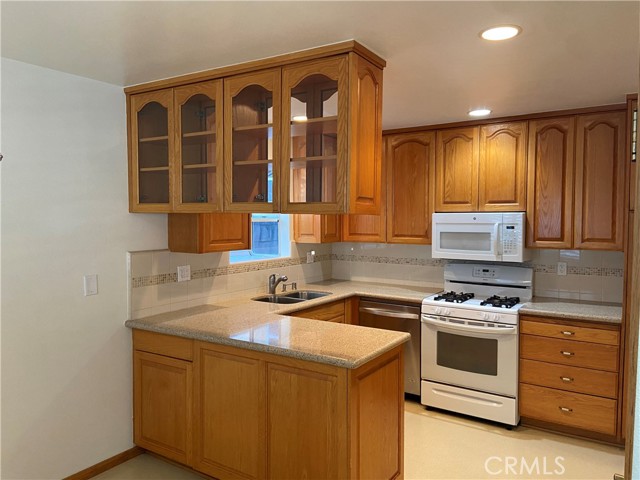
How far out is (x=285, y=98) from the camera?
8.20 feet

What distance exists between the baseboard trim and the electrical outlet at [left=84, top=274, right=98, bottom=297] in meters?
1.04

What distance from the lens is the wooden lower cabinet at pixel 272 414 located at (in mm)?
2311

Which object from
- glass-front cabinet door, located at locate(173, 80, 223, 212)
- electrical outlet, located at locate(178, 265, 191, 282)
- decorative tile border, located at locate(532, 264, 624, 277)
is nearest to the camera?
glass-front cabinet door, located at locate(173, 80, 223, 212)

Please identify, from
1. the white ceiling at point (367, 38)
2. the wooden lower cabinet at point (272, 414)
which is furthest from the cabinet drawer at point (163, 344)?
the white ceiling at point (367, 38)

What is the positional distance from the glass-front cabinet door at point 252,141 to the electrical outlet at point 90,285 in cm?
94

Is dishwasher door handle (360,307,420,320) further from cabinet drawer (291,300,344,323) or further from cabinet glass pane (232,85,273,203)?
cabinet glass pane (232,85,273,203)

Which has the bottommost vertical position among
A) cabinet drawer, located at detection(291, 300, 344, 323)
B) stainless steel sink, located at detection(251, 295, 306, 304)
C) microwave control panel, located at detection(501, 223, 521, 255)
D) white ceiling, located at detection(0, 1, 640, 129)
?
cabinet drawer, located at detection(291, 300, 344, 323)

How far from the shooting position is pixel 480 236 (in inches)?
154

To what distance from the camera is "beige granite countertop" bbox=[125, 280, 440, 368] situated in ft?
7.77

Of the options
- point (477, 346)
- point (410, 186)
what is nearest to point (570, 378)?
point (477, 346)

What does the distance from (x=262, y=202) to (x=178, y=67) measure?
869 mm

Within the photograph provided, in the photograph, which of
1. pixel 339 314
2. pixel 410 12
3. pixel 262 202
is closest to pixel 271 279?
pixel 339 314

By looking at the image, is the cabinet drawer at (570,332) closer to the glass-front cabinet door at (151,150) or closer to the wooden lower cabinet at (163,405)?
the wooden lower cabinet at (163,405)

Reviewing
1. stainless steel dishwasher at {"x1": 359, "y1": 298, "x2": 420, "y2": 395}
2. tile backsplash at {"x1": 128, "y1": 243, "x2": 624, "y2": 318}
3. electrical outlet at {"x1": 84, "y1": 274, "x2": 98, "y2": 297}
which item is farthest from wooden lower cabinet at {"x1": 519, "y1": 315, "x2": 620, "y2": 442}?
electrical outlet at {"x1": 84, "y1": 274, "x2": 98, "y2": 297}
